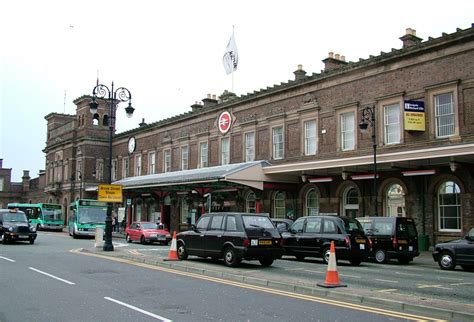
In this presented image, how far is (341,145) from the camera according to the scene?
30.7 m

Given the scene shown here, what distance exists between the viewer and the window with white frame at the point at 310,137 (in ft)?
107

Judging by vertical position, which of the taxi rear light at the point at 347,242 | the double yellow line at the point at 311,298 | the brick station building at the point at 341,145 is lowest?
the double yellow line at the point at 311,298

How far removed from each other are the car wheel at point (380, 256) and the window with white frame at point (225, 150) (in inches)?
823

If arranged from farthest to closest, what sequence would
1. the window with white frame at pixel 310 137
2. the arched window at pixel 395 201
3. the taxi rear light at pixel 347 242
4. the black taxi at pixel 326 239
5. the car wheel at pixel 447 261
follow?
the window with white frame at pixel 310 137 < the arched window at pixel 395 201 < the black taxi at pixel 326 239 < the taxi rear light at pixel 347 242 < the car wheel at pixel 447 261

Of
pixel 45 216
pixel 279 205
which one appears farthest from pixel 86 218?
pixel 45 216

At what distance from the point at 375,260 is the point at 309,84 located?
15.2 meters

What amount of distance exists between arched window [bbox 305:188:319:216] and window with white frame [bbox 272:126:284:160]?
3.71m

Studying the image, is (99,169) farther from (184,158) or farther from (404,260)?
(404,260)

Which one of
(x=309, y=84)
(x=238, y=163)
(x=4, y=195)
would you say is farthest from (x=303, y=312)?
(x=4, y=195)

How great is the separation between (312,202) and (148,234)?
33.9ft

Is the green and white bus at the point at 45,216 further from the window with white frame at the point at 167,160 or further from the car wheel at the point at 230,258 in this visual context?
the car wheel at the point at 230,258

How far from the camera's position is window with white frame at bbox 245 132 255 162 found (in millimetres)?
37688

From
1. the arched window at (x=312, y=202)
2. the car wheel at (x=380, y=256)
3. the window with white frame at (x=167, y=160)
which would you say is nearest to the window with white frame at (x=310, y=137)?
the arched window at (x=312, y=202)

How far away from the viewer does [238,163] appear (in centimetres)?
3834
